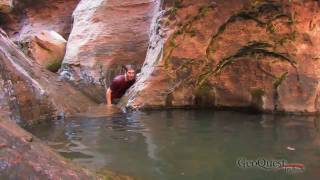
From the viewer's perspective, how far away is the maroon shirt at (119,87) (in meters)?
11.1

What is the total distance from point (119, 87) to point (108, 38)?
2.26 metres

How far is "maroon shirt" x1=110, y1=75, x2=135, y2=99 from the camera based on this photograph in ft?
36.4

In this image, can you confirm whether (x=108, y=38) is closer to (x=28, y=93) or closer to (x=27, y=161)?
(x=28, y=93)

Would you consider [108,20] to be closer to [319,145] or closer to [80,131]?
[80,131]

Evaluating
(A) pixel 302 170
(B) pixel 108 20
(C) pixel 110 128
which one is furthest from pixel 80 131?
(B) pixel 108 20

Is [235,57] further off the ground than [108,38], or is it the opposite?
[108,38]

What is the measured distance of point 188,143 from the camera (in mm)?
A: 6430

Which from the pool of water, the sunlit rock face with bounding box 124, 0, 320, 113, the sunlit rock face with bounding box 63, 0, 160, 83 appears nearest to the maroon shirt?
the sunlit rock face with bounding box 124, 0, 320, 113

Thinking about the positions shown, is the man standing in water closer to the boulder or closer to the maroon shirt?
the maroon shirt

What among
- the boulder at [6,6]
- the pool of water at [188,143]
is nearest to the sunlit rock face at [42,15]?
the boulder at [6,6]

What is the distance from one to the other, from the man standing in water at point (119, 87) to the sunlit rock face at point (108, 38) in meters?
1.23

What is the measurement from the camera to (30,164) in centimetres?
331

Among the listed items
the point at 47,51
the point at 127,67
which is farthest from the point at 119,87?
the point at 47,51

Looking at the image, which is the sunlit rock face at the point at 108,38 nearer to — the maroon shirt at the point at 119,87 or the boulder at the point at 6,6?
the maroon shirt at the point at 119,87
